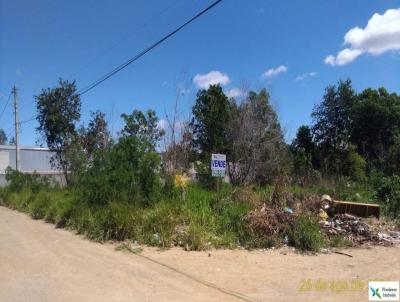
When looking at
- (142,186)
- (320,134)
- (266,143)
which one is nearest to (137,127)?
(266,143)

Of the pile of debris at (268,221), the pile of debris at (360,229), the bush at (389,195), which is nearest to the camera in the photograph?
the pile of debris at (268,221)

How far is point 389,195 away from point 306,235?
688 centimetres

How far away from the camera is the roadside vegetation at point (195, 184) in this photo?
11.6 metres

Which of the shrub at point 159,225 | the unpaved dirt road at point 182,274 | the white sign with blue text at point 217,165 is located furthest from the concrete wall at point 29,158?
the unpaved dirt road at point 182,274

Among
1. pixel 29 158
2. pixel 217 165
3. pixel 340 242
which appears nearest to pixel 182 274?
pixel 340 242

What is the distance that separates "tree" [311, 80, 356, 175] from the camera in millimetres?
43469

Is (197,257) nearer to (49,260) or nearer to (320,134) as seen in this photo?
(49,260)

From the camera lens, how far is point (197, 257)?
10141 mm

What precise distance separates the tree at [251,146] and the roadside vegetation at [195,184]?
0.19 feet

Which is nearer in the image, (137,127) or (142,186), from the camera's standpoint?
(142,186)

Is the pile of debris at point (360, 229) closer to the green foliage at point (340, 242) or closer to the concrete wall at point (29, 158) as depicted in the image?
the green foliage at point (340, 242)

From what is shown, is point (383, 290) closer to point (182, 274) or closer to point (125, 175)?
point (182, 274)

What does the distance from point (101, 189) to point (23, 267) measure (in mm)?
4831

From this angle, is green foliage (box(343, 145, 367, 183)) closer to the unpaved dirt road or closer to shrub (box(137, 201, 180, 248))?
shrub (box(137, 201, 180, 248))
